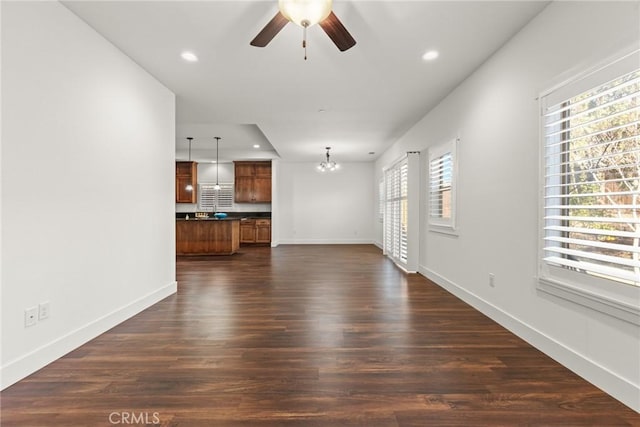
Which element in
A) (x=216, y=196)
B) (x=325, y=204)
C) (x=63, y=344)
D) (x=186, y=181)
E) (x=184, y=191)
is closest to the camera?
(x=63, y=344)

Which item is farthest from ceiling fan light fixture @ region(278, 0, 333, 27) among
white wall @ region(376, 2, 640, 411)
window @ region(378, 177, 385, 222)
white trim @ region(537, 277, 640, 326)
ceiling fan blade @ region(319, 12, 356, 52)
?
window @ region(378, 177, 385, 222)

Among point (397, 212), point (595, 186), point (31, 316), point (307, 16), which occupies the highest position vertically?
point (307, 16)

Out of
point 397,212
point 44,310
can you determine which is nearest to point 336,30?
point 44,310

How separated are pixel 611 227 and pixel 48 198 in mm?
3760

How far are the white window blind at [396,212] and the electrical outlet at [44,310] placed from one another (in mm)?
4748

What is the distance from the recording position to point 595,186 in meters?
1.87

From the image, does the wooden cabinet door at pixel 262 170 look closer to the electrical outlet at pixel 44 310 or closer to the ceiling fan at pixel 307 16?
the ceiling fan at pixel 307 16

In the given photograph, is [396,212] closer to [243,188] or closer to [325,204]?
[325,204]

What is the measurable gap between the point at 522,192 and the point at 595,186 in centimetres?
62

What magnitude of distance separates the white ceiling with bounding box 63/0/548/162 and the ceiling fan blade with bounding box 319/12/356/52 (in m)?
0.32

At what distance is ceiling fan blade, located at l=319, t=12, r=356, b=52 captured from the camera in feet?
6.40

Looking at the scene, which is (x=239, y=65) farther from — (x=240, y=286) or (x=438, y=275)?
(x=438, y=275)

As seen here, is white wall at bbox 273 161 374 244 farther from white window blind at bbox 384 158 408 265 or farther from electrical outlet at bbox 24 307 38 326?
electrical outlet at bbox 24 307 38 326

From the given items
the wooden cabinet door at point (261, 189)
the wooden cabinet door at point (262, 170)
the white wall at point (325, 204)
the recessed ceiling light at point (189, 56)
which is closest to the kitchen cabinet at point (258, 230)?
the white wall at point (325, 204)
